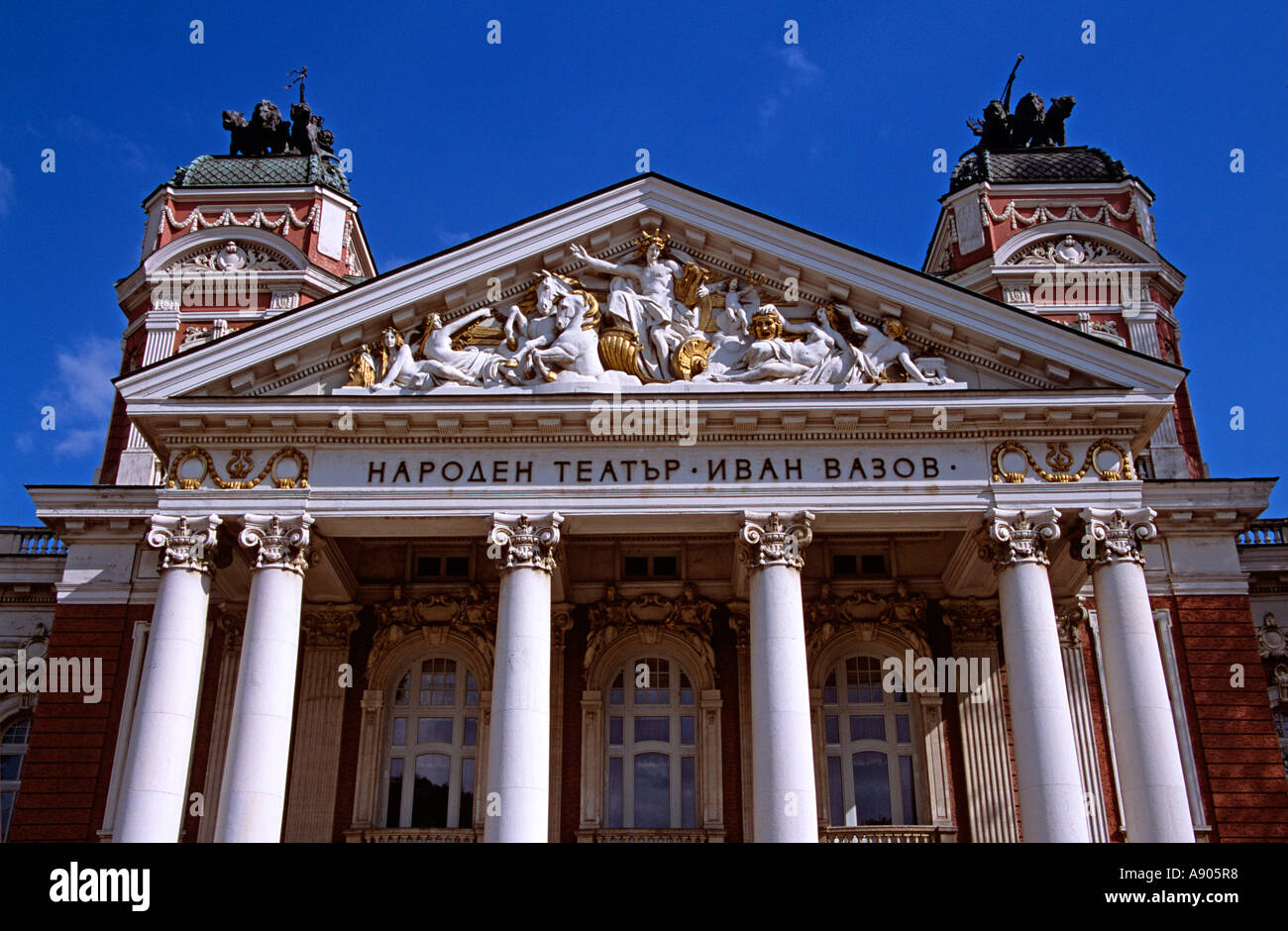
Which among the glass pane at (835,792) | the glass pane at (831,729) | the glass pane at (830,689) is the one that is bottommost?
the glass pane at (835,792)

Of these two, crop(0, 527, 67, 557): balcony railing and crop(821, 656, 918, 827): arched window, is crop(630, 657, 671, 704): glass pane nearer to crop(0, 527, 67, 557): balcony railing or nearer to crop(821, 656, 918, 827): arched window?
crop(821, 656, 918, 827): arched window

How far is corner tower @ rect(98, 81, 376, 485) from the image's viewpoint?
32.1m

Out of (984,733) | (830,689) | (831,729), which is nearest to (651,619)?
(830,689)

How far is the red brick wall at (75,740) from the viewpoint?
83.8 feet

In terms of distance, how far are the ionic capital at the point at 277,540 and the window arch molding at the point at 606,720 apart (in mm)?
6731

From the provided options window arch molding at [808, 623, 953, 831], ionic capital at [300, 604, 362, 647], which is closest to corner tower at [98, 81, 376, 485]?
ionic capital at [300, 604, 362, 647]

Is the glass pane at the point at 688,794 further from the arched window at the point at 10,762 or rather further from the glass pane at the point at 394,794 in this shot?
the arched window at the point at 10,762

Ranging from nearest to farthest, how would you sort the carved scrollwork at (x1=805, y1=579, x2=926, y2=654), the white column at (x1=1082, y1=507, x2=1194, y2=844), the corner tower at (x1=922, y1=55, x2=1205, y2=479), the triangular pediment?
the white column at (x1=1082, y1=507, x2=1194, y2=844) < the triangular pediment < the carved scrollwork at (x1=805, y1=579, x2=926, y2=654) < the corner tower at (x1=922, y1=55, x2=1205, y2=479)

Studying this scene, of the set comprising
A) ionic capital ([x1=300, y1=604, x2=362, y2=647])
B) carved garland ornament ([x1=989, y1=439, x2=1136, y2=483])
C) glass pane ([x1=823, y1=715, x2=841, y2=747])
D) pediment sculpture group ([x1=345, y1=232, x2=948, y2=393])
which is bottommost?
glass pane ([x1=823, y1=715, x2=841, y2=747])

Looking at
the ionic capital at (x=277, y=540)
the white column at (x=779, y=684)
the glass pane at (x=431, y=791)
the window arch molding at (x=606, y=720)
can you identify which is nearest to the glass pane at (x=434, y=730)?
the glass pane at (x=431, y=791)

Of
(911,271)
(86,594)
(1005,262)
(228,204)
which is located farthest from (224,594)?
(1005,262)

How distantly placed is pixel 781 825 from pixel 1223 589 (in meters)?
12.1

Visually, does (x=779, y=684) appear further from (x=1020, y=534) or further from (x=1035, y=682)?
(x=1020, y=534)

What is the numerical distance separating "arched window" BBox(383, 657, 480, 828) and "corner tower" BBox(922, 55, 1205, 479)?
16.2 metres
